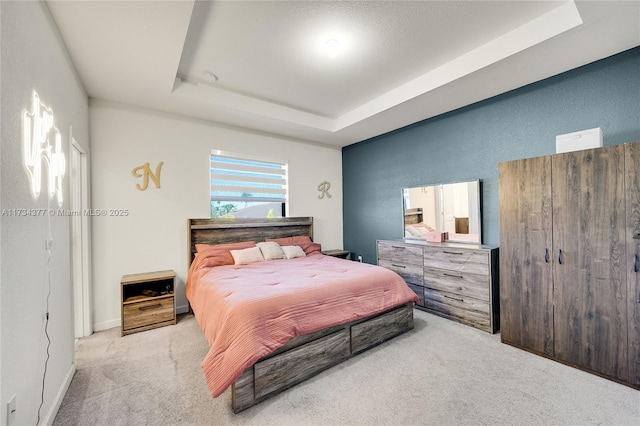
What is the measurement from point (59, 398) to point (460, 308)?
11.8ft

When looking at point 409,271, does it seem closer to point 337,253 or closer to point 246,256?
point 337,253

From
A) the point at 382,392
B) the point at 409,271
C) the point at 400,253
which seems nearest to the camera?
the point at 382,392

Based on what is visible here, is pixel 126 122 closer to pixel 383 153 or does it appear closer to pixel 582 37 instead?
pixel 383 153

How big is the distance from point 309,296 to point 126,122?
312 cm

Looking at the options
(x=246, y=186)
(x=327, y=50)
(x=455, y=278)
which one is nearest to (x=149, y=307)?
(x=246, y=186)

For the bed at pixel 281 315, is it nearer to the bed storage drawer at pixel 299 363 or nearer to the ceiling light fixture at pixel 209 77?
the bed storage drawer at pixel 299 363

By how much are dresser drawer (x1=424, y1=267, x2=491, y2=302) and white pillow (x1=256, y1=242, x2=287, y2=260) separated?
1964 millimetres

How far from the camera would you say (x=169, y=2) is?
1733 millimetres

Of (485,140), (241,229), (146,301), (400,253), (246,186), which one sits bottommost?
(146,301)

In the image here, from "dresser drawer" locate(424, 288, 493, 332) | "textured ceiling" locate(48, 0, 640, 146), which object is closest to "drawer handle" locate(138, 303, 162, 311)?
"textured ceiling" locate(48, 0, 640, 146)

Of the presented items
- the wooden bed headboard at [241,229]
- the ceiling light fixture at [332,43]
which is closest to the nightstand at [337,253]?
the wooden bed headboard at [241,229]

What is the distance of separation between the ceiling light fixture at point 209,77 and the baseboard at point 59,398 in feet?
9.72

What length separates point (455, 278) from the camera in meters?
3.08

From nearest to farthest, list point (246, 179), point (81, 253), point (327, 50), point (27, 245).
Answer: point (27, 245) → point (327, 50) → point (81, 253) → point (246, 179)
